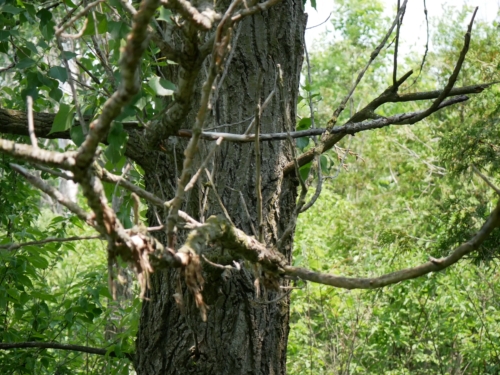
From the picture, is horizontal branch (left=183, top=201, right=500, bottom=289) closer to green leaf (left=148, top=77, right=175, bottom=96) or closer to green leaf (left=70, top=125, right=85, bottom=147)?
green leaf (left=148, top=77, right=175, bottom=96)

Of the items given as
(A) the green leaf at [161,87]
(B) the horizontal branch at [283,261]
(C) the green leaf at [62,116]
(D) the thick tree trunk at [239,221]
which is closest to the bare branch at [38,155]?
(B) the horizontal branch at [283,261]

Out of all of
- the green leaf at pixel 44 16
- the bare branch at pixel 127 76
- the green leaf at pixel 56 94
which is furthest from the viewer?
the green leaf at pixel 44 16

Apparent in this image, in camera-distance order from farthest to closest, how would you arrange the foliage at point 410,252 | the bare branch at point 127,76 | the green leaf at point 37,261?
1. the foliage at point 410,252
2. the green leaf at point 37,261
3. the bare branch at point 127,76

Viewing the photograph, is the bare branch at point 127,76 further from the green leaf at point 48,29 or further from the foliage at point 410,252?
the green leaf at point 48,29

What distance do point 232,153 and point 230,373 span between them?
856mm

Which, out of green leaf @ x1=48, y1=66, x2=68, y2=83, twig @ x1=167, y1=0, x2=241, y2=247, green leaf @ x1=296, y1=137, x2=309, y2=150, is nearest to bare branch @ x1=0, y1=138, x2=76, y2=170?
twig @ x1=167, y1=0, x2=241, y2=247

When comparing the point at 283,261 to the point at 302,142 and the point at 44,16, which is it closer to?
the point at 302,142

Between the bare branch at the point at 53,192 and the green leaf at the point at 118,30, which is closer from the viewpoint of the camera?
the bare branch at the point at 53,192

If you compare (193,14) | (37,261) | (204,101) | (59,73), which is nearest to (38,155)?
(204,101)

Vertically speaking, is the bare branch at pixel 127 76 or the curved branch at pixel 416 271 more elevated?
the bare branch at pixel 127 76

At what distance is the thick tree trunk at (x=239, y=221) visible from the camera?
104 inches

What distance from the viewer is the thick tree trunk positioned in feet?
8.70

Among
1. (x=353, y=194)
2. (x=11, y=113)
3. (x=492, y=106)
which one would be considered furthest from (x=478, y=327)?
(x=353, y=194)

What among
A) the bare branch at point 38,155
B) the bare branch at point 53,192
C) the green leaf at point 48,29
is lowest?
the bare branch at point 53,192
